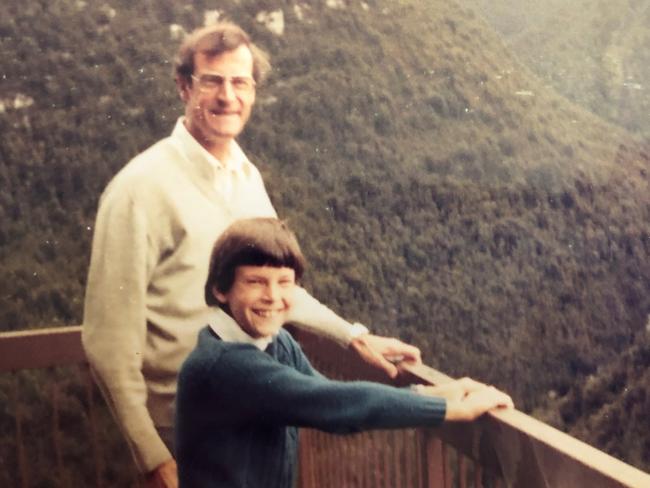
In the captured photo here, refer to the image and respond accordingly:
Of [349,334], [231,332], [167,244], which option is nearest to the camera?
[231,332]

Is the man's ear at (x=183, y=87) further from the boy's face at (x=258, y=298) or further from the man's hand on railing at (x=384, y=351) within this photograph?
the man's hand on railing at (x=384, y=351)

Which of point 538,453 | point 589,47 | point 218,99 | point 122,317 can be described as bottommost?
point 538,453

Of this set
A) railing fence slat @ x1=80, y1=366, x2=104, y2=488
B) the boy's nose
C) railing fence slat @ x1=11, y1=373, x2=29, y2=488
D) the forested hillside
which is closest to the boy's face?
the boy's nose

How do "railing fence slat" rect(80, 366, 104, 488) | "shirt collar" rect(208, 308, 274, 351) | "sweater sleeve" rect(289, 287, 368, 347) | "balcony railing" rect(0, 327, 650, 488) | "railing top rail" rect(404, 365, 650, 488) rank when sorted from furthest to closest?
1. "railing fence slat" rect(80, 366, 104, 488)
2. "sweater sleeve" rect(289, 287, 368, 347)
3. "balcony railing" rect(0, 327, 650, 488)
4. "shirt collar" rect(208, 308, 274, 351)
5. "railing top rail" rect(404, 365, 650, 488)

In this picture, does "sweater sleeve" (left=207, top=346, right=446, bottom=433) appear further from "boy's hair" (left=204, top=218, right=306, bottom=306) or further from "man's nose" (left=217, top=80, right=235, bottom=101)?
"man's nose" (left=217, top=80, right=235, bottom=101)

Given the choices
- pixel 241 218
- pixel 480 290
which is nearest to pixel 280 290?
pixel 241 218

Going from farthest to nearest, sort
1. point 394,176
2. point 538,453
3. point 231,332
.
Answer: point 394,176
point 231,332
point 538,453

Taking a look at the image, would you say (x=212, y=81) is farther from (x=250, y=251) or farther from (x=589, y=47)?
(x=589, y=47)

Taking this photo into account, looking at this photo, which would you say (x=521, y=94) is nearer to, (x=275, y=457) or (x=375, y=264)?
(x=375, y=264)

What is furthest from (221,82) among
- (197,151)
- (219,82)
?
(197,151)
